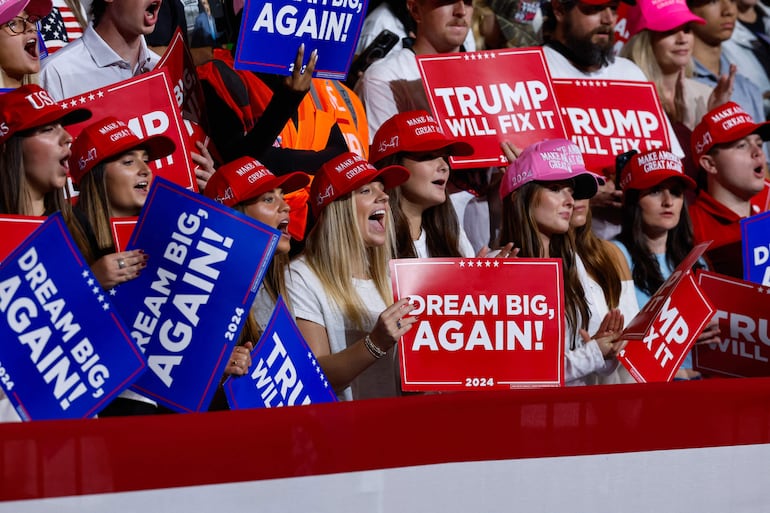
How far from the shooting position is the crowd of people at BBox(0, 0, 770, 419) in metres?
4.32

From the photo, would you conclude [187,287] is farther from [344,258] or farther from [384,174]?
[384,174]

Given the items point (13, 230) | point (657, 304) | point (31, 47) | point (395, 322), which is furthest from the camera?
point (31, 47)

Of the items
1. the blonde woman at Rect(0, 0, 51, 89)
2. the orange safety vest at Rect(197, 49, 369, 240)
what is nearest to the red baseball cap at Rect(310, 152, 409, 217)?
the orange safety vest at Rect(197, 49, 369, 240)

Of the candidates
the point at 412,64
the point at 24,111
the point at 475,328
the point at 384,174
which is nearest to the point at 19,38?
the point at 24,111

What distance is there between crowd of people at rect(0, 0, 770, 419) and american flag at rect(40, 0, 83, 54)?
0.01 meters

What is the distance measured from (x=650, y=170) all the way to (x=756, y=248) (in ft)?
2.66

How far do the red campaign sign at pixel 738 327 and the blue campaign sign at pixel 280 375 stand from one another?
1.73 meters

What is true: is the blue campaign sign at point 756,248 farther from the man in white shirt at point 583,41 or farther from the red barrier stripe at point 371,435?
the red barrier stripe at point 371,435

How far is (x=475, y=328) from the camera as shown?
421 cm

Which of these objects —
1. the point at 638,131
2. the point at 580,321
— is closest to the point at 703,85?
the point at 638,131

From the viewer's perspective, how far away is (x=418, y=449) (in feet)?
11.0

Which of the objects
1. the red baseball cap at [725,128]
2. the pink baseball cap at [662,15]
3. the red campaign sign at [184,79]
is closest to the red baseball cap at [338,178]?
the red campaign sign at [184,79]

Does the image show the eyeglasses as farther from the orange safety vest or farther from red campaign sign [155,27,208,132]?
the orange safety vest

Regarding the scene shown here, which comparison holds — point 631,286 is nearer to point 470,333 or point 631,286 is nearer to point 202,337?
point 470,333
